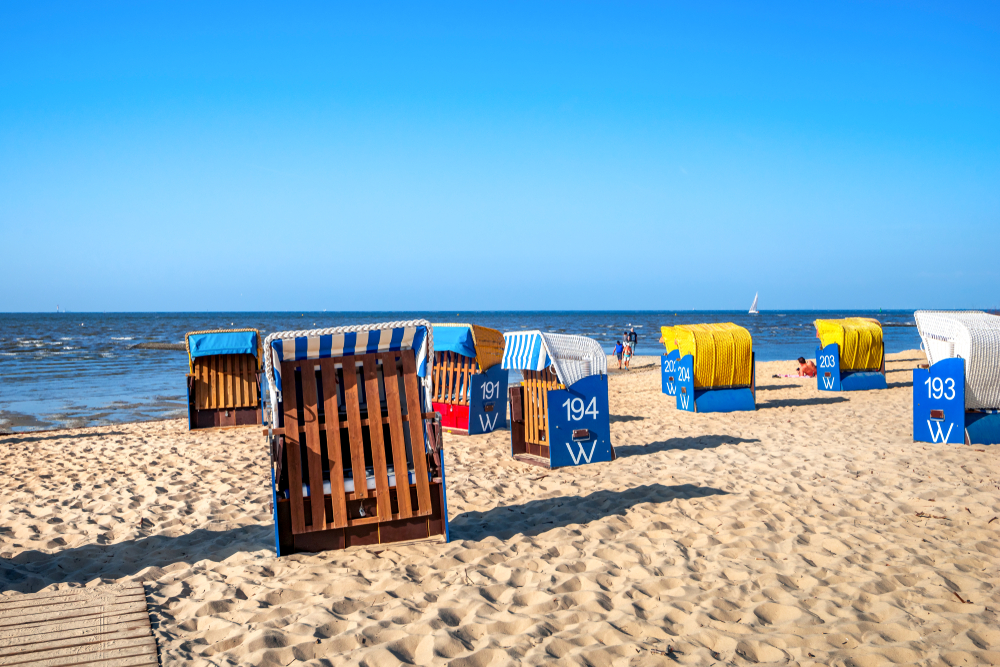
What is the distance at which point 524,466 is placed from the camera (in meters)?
8.30

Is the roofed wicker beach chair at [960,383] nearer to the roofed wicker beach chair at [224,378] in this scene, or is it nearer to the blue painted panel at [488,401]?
the blue painted panel at [488,401]

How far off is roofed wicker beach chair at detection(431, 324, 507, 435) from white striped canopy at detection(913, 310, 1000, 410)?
20.0 ft

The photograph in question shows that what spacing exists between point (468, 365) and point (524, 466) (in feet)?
9.18

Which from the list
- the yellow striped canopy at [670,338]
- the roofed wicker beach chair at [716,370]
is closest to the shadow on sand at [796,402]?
the roofed wicker beach chair at [716,370]

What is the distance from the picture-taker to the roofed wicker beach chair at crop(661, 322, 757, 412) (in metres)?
12.6

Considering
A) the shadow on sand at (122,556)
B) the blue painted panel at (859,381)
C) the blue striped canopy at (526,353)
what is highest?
the blue striped canopy at (526,353)

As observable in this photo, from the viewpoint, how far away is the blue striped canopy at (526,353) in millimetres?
8258

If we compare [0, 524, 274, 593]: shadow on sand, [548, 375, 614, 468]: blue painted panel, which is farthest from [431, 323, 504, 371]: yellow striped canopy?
[0, 524, 274, 593]: shadow on sand

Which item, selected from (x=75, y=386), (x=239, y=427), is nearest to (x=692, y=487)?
(x=239, y=427)

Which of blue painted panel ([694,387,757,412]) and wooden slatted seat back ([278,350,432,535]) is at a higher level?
wooden slatted seat back ([278,350,432,535])

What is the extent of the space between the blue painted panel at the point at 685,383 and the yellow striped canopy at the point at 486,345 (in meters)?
3.95

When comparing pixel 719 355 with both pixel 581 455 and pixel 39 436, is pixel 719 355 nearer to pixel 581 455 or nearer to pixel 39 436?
pixel 581 455

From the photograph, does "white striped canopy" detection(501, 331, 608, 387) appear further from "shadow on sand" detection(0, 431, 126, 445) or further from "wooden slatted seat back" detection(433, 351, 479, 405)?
"shadow on sand" detection(0, 431, 126, 445)

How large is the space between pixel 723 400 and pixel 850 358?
5.04 metres
